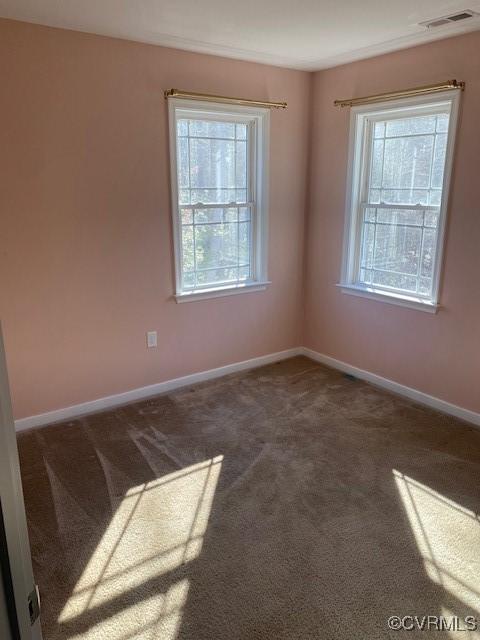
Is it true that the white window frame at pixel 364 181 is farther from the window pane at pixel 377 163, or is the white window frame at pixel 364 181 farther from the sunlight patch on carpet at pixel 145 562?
the sunlight patch on carpet at pixel 145 562

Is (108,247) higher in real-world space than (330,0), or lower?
lower

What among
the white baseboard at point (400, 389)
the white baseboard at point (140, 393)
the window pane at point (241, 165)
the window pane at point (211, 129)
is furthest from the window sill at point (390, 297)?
the window pane at point (211, 129)

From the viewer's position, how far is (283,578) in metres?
2.03

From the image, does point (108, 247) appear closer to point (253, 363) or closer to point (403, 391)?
point (253, 363)

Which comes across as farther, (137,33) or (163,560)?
(137,33)

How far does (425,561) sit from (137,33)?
333cm

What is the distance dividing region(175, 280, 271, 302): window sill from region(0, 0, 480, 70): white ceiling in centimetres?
173

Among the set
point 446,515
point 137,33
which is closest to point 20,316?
point 137,33

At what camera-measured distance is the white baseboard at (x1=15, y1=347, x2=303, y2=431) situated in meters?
3.28

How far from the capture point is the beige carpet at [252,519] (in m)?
1.87

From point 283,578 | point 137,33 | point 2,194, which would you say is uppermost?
point 137,33

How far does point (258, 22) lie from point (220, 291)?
1909 mm

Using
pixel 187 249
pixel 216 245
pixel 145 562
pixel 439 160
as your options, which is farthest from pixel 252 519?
pixel 439 160

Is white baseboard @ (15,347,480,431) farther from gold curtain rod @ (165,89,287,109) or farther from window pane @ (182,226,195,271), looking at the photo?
gold curtain rod @ (165,89,287,109)
